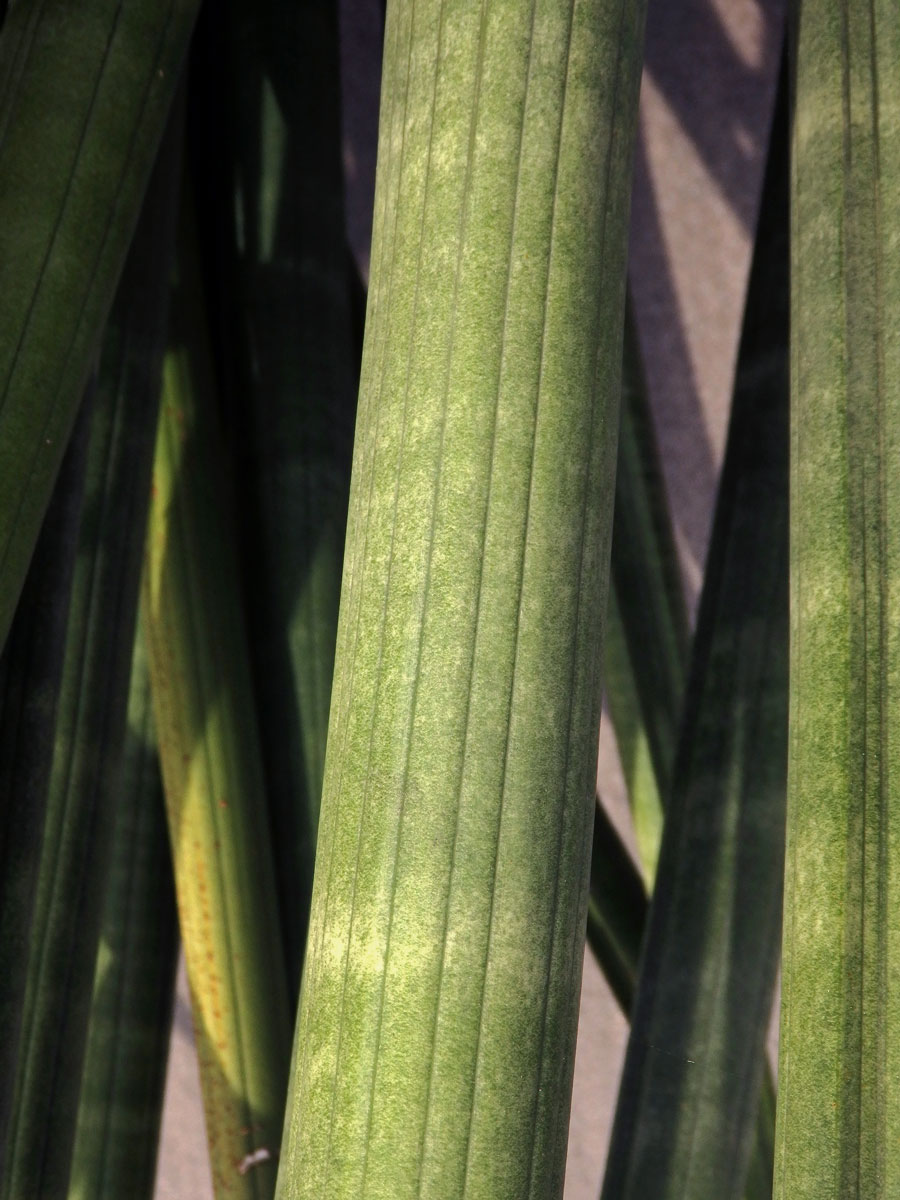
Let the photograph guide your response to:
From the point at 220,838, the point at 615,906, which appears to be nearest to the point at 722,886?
the point at 615,906

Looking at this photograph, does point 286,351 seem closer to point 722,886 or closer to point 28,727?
point 28,727

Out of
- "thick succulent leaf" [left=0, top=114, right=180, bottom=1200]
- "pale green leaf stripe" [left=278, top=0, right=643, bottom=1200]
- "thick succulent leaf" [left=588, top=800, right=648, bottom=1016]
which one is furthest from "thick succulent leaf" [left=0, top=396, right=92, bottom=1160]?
"thick succulent leaf" [left=588, top=800, right=648, bottom=1016]

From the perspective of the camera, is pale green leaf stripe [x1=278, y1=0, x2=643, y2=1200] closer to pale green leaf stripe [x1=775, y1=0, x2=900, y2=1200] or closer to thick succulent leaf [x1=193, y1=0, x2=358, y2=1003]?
pale green leaf stripe [x1=775, y1=0, x2=900, y2=1200]

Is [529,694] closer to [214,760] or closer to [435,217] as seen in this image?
[435,217]

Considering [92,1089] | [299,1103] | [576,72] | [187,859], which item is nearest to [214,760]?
[187,859]

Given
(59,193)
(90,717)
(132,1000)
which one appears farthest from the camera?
(132,1000)

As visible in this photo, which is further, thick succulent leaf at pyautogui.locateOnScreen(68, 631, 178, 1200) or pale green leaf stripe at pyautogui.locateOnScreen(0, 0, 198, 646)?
thick succulent leaf at pyautogui.locateOnScreen(68, 631, 178, 1200)
